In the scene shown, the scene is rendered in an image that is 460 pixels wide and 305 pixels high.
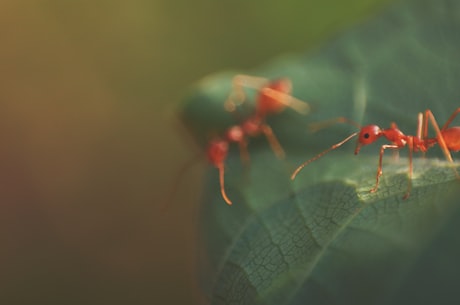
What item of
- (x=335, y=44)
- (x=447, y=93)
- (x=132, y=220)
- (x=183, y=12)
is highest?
(x=183, y=12)

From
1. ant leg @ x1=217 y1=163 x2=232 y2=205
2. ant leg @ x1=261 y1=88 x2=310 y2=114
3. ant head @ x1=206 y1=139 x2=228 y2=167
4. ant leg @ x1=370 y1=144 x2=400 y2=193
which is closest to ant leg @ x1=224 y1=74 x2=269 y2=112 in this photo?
ant leg @ x1=261 y1=88 x2=310 y2=114

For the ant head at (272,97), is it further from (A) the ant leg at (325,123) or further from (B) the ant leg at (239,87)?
(A) the ant leg at (325,123)

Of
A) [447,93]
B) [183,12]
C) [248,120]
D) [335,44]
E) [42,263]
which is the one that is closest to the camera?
[447,93]

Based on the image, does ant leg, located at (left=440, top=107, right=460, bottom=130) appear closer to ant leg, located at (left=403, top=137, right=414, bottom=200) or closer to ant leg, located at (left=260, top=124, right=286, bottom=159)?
ant leg, located at (left=403, top=137, right=414, bottom=200)

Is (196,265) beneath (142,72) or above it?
beneath

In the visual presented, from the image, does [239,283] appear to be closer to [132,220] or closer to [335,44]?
[335,44]

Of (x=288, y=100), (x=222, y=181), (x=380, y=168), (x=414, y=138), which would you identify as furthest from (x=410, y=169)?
(x=288, y=100)

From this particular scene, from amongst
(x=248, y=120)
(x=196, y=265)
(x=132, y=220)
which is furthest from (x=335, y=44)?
(x=132, y=220)
